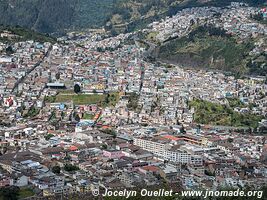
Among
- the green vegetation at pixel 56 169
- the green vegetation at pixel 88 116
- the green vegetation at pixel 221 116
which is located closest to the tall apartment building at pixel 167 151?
the green vegetation at pixel 56 169

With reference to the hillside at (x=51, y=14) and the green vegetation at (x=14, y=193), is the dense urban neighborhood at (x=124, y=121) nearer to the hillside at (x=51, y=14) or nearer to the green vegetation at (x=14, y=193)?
the green vegetation at (x=14, y=193)

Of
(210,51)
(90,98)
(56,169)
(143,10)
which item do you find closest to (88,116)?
(90,98)

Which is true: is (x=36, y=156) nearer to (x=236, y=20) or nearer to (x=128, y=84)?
(x=128, y=84)

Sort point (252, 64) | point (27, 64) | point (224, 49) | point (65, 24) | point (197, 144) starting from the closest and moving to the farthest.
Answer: point (197, 144)
point (27, 64)
point (252, 64)
point (224, 49)
point (65, 24)

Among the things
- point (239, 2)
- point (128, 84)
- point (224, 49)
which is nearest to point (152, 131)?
point (128, 84)

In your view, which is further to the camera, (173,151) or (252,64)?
(252,64)

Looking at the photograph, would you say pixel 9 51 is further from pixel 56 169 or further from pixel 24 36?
pixel 56 169
